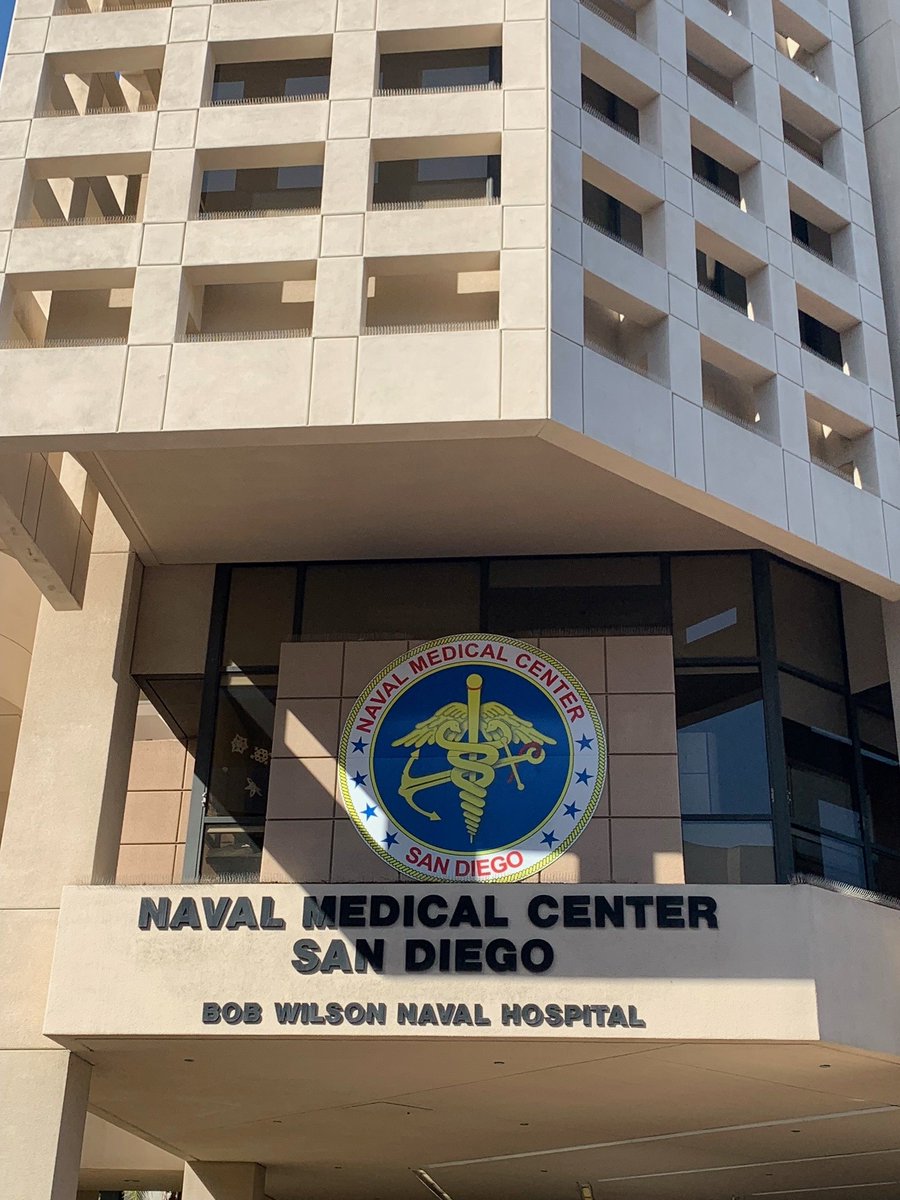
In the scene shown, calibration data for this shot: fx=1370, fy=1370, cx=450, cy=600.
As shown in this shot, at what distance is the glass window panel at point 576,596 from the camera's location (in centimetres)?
2155

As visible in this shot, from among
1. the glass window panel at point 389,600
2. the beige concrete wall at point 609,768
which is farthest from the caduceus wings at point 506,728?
the glass window panel at point 389,600

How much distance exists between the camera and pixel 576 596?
2197 centimetres

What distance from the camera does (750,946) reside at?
18.2m

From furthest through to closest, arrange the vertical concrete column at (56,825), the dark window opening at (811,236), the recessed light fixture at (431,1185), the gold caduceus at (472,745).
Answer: the recessed light fixture at (431,1185) < the dark window opening at (811,236) < the gold caduceus at (472,745) < the vertical concrete column at (56,825)

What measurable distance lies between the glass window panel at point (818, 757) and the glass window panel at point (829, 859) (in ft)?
0.85

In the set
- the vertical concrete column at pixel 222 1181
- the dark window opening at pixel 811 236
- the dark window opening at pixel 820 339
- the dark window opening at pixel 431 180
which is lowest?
the vertical concrete column at pixel 222 1181

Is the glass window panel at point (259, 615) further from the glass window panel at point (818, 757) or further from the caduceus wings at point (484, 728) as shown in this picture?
the glass window panel at point (818, 757)

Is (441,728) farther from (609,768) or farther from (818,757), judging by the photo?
(818,757)

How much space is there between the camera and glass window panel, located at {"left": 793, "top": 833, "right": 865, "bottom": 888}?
20.0 meters

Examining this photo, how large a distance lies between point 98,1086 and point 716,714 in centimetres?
1139

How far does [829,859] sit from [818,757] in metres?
1.83

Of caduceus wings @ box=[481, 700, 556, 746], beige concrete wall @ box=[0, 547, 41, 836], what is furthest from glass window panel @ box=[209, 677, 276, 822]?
beige concrete wall @ box=[0, 547, 41, 836]

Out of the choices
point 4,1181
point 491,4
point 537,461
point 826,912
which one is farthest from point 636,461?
point 4,1181

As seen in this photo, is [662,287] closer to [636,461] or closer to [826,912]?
[636,461]
